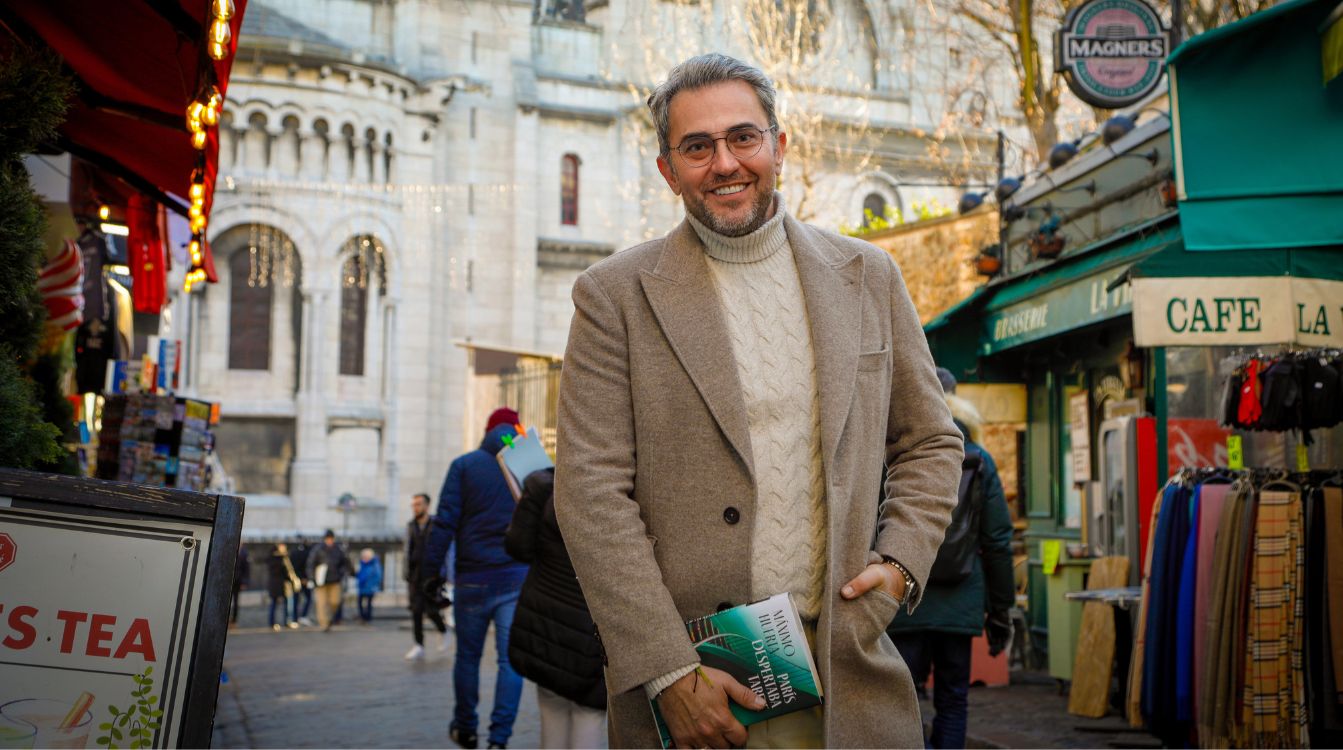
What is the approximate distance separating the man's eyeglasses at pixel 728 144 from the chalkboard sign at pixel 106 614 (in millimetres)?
1247

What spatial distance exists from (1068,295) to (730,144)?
10028mm

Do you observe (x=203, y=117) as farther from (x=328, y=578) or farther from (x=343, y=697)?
(x=328, y=578)

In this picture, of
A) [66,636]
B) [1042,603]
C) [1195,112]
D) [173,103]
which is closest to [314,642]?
[1042,603]

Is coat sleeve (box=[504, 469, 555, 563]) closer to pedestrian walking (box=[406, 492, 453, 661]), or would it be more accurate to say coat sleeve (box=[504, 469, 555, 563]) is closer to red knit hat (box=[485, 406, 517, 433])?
red knit hat (box=[485, 406, 517, 433])

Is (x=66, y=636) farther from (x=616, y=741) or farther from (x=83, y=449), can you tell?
(x=83, y=449)

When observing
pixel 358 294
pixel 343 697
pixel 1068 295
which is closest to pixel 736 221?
pixel 343 697

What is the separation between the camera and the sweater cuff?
2.28 m

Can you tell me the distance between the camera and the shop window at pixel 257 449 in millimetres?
35000

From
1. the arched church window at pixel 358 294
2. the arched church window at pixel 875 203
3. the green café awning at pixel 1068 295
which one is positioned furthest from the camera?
the arched church window at pixel 875 203

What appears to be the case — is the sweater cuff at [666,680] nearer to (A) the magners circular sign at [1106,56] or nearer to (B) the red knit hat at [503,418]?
(B) the red knit hat at [503,418]

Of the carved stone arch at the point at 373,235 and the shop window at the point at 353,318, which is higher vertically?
the carved stone arch at the point at 373,235

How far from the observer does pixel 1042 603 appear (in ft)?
44.3

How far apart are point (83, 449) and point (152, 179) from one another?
90.5 inches

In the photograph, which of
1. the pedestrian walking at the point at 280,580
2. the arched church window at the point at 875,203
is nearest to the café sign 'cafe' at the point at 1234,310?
the pedestrian walking at the point at 280,580
